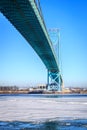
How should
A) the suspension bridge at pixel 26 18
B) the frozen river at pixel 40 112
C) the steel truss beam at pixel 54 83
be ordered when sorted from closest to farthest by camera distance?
the frozen river at pixel 40 112, the suspension bridge at pixel 26 18, the steel truss beam at pixel 54 83

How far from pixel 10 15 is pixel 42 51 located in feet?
62.7

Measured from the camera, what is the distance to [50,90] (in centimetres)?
6875

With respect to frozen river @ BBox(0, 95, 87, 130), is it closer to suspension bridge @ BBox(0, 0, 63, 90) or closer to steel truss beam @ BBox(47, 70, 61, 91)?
suspension bridge @ BBox(0, 0, 63, 90)

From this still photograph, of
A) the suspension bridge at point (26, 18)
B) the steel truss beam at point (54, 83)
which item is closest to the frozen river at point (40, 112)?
the suspension bridge at point (26, 18)

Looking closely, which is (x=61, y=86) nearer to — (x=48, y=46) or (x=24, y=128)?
(x=48, y=46)

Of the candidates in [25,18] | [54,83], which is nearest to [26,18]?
[25,18]

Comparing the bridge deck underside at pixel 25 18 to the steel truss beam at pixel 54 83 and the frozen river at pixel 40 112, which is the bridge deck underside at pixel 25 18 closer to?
the frozen river at pixel 40 112

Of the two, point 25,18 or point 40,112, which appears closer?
point 40,112

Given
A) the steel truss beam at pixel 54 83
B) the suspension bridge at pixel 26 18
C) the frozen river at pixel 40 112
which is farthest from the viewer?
the steel truss beam at pixel 54 83

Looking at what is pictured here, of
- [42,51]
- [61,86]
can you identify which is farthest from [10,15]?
[61,86]

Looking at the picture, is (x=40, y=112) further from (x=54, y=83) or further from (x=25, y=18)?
(x=54, y=83)

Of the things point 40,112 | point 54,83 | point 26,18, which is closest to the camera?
point 40,112

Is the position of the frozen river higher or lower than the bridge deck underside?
Result: lower

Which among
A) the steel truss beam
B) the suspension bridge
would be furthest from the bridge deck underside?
the steel truss beam
